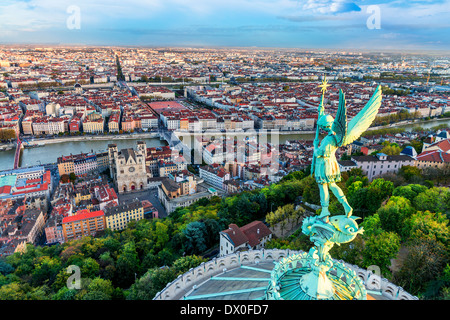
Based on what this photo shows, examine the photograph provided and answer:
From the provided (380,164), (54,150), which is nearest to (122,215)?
(380,164)

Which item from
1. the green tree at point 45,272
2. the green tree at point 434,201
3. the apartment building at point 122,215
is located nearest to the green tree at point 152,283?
the green tree at point 45,272

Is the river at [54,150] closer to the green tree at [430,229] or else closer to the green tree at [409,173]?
the green tree at [409,173]

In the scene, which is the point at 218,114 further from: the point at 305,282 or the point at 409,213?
the point at 305,282

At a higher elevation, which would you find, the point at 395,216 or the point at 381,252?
the point at 395,216

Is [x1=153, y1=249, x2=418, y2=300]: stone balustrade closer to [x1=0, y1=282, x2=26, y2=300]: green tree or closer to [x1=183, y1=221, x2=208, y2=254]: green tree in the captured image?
[x1=183, y1=221, x2=208, y2=254]: green tree

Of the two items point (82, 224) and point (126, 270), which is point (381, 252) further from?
point (82, 224)

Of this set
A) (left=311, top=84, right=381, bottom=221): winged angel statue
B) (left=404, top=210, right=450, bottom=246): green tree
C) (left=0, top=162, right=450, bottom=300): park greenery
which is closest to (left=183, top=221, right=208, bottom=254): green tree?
(left=0, top=162, right=450, bottom=300): park greenery
